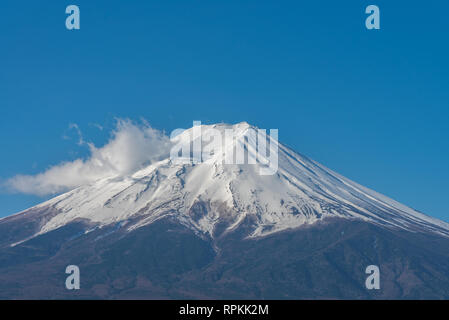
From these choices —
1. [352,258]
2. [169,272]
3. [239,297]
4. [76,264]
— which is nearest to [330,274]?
[352,258]

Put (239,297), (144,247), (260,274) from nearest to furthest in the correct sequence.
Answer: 1. (239,297)
2. (260,274)
3. (144,247)
